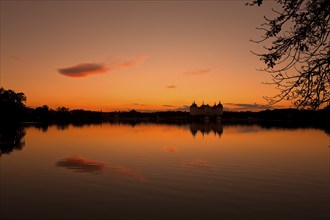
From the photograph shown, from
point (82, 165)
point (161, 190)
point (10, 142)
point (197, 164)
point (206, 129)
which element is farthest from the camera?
point (206, 129)

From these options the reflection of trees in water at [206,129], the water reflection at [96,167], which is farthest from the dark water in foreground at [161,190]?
the reflection of trees in water at [206,129]

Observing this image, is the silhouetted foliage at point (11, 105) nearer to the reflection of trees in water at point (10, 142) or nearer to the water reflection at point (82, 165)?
the reflection of trees in water at point (10, 142)

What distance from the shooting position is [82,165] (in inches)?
1134

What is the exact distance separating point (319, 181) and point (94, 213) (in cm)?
1611

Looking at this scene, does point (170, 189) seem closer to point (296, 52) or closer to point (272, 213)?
point (272, 213)

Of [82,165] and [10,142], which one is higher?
[10,142]

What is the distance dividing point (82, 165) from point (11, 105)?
98808 mm

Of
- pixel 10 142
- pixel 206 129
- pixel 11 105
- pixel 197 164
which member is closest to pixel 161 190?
pixel 197 164

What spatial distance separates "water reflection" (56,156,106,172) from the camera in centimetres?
2657

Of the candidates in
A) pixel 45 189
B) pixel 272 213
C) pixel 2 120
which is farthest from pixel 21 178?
pixel 2 120

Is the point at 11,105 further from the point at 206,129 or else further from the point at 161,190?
the point at 161,190

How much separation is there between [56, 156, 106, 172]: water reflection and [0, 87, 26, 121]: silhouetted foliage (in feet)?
290

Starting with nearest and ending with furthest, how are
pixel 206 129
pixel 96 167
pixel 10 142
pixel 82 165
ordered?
pixel 96 167, pixel 82 165, pixel 10 142, pixel 206 129

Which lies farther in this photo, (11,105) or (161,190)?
(11,105)
